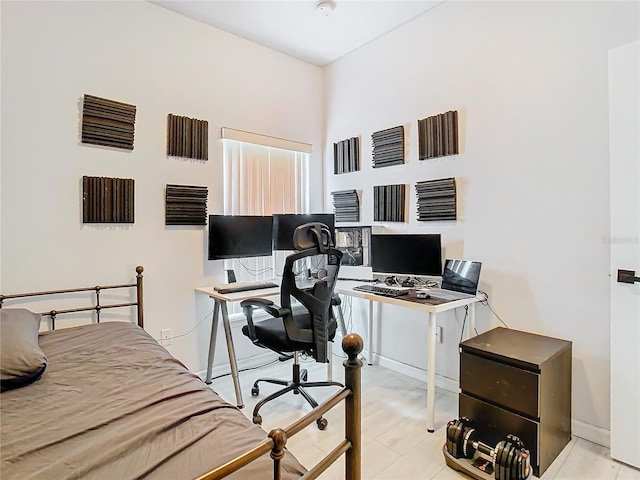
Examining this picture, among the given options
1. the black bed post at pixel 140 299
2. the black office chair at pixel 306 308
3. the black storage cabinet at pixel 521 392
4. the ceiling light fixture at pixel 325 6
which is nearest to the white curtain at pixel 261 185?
the black bed post at pixel 140 299

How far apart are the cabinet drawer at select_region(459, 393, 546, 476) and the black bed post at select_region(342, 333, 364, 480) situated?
124 cm

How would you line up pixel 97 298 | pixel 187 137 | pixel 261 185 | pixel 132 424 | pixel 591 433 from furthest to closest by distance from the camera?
pixel 261 185, pixel 187 137, pixel 97 298, pixel 591 433, pixel 132 424

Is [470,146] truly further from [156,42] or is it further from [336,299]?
[156,42]

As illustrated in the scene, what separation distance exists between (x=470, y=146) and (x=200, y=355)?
271 cm

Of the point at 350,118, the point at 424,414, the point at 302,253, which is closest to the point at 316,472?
the point at 302,253

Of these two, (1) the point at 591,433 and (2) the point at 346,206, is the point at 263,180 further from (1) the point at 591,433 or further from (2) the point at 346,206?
(1) the point at 591,433

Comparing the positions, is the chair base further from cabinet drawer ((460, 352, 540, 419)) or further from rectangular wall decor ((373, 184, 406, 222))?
rectangular wall decor ((373, 184, 406, 222))

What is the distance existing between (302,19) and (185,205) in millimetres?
1805

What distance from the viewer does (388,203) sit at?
3.26 metres

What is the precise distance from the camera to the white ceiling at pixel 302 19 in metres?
2.84

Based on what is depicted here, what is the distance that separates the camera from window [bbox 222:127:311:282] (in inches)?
129

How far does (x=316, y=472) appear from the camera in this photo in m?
0.90

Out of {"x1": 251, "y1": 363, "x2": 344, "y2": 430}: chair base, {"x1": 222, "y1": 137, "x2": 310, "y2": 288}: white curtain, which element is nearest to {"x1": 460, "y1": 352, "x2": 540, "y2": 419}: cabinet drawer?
{"x1": 251, "y1": 363, "x2": 344, "y2": 430}: chair base

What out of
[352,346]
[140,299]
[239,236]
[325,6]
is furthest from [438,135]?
[140,299]
